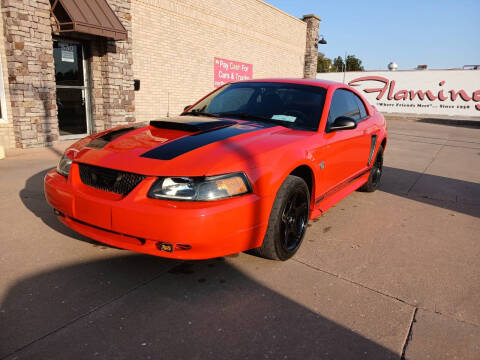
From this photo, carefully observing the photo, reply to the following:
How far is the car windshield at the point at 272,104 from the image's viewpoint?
3.59 metres

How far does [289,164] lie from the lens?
9.32 ft

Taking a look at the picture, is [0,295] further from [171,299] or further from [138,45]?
[138,45]

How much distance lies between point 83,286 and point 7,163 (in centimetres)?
498

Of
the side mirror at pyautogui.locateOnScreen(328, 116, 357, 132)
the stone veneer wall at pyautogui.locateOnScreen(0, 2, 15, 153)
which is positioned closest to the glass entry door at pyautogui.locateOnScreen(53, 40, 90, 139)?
the stone veneer wall at pyautogui.locateOnScreen(0, 2, 15, 153)

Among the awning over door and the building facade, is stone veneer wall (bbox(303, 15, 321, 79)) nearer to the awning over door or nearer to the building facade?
the building facade

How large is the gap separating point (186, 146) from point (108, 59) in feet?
25.9

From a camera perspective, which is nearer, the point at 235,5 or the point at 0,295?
the point at 0,295

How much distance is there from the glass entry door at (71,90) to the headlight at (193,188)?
25.7ft

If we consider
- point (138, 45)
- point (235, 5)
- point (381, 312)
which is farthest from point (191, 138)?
point (235, 5)

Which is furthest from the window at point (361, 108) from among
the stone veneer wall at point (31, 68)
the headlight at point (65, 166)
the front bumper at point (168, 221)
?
the stone veneer wall at point (31, 68)

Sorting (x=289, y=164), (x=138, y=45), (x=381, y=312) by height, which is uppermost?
(x=138, y=45)

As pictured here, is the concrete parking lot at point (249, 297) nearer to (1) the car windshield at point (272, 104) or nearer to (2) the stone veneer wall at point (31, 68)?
(1) the car windshield at point (272, 104)

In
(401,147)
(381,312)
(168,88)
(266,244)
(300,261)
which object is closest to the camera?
(381,312)

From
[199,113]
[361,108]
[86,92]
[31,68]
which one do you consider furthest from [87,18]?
[361,108]
